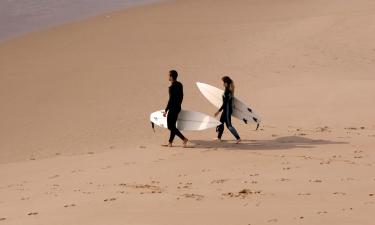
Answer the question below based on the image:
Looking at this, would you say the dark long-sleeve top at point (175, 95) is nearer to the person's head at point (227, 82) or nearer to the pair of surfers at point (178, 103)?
the pair of surfers at point (178, 103)

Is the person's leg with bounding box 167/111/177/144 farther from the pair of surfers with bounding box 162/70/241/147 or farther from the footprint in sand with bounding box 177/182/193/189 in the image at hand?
the footprint in sand with bounding box 177/182/193/189

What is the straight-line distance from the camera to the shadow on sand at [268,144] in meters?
12.6

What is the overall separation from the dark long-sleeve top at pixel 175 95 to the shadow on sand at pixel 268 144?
36.0 inches

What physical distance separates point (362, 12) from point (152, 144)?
15.0 meters

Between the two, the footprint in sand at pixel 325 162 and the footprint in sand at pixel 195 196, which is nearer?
the footprint in sand at pixel 195 196

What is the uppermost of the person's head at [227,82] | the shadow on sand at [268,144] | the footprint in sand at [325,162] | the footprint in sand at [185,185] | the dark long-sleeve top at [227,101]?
the person's head at [227,82]

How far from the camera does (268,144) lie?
12969mm

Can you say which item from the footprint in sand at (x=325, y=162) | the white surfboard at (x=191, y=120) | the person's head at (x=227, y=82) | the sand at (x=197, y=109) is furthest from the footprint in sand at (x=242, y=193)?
the white surfboard at (x=191, y=120)

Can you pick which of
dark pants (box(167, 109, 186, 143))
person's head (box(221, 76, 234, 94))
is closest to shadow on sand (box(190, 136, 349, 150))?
dark pants (box(167, 109, 186, 143))

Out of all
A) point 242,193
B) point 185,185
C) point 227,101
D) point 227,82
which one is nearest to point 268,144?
point 227,101

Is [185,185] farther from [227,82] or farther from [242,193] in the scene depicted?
[227,82]

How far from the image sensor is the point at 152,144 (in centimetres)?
1397

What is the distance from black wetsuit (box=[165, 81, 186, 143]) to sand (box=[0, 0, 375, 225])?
464mm

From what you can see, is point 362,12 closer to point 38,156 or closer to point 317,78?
point 317,78
